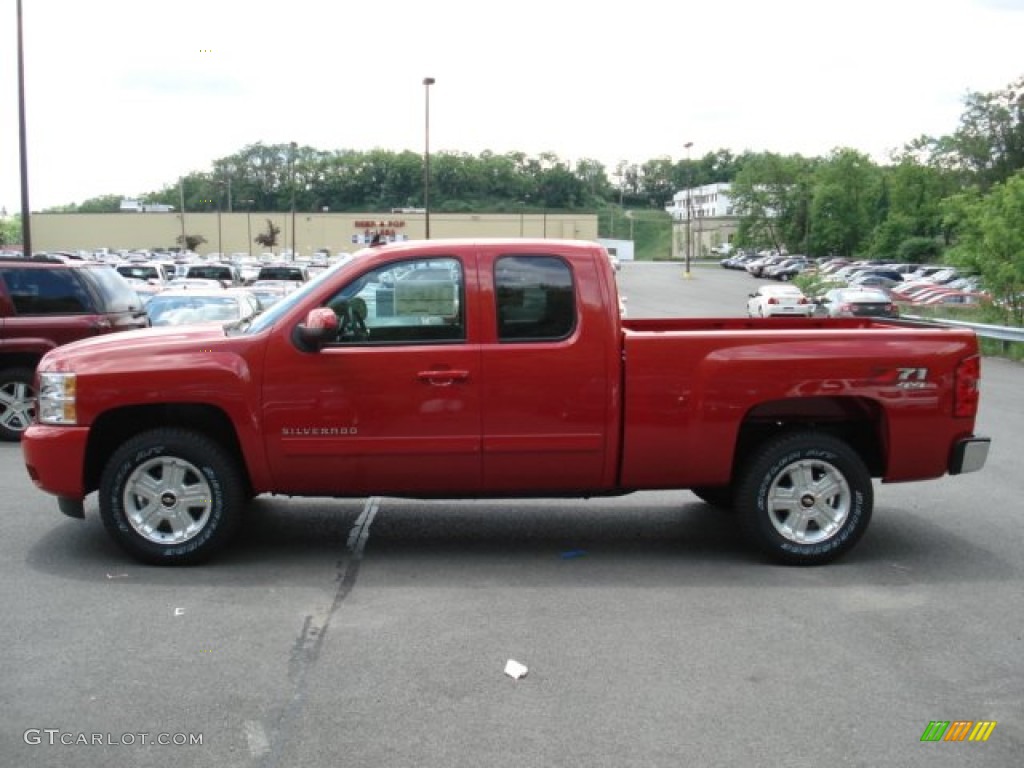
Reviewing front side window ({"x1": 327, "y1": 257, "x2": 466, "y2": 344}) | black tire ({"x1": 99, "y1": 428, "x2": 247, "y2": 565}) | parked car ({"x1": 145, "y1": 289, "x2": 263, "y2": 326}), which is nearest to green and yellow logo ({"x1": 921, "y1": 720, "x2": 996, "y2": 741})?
front side window ({"x1": 327, "y1": 257, "x2": 466, "y2": 344})

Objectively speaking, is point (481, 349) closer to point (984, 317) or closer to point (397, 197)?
point (984, 317)

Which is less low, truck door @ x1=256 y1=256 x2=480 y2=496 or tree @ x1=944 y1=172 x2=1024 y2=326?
tree @ x1=944 y1=172 x2=1024 y2=326

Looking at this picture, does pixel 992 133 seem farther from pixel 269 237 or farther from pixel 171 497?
pixel 171 497

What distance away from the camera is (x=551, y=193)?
547 ft

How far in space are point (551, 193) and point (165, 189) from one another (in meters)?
70.2

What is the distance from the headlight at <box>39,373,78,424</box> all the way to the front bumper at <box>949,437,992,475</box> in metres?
5.39

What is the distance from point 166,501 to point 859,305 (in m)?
Answer: 31.6

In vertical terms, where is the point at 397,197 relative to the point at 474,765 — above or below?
above

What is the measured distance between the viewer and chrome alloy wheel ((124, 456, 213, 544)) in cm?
637

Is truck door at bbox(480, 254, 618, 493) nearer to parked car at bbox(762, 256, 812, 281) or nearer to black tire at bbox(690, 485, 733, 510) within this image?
black tire at bbox(690, 485, 733, 510)

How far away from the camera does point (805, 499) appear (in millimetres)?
6523

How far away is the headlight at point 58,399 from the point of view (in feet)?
20.7

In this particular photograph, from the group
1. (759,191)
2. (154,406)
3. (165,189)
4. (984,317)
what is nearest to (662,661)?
(154,406)

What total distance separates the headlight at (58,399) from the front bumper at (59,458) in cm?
6
